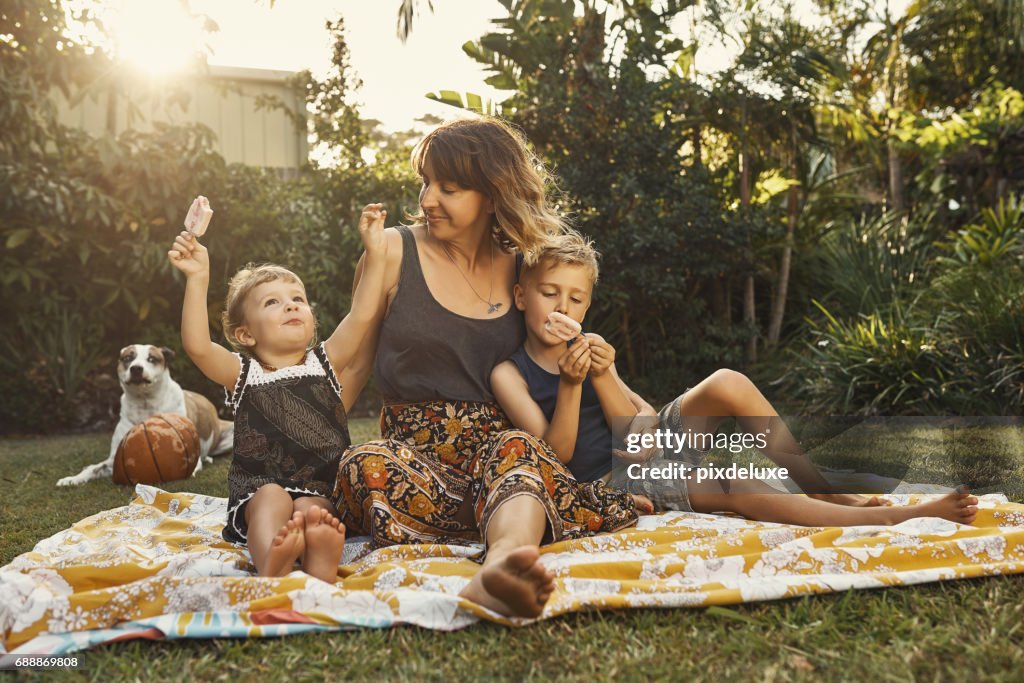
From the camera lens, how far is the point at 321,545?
207cm

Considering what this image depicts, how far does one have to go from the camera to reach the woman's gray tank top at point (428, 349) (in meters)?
2.72

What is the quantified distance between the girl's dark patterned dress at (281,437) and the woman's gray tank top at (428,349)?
0.79ft

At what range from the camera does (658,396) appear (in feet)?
27.8

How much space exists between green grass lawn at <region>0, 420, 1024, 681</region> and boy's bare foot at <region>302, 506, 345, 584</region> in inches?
11.3

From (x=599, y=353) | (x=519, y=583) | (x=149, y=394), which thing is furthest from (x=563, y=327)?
(x=149, y=394)

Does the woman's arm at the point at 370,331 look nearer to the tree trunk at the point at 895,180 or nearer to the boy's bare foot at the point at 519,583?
the boy's bare foot at the point at 519,583

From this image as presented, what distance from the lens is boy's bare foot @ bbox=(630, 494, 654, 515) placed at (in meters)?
2.88

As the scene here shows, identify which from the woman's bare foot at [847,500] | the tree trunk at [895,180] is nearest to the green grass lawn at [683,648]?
the woman's bare foot at [847,500]

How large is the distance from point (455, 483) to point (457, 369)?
→ 0.40 metres

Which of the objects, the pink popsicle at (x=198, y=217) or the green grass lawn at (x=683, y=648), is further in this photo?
the pink popsicle at (x=198, y=217)

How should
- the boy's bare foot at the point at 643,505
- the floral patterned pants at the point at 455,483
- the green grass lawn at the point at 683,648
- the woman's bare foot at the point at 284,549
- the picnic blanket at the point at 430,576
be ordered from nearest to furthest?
1. the green grass lawn at the point at 683,648
2. the picnic blanket at the point at 430,576
3. the woman's bare foot at the point at 284,549
4. the floral patterned pants at the point at 455,483
5. the boy's bare foot at the point at 643,505

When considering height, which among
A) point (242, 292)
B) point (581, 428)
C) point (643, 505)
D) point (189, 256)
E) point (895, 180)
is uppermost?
point (895, 180)

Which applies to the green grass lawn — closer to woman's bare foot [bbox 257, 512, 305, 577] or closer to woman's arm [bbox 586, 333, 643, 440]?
woman's bare foot [bbox 257, 512, 305, 577]

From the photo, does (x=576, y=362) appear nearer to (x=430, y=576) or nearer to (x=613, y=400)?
(x=613, y=400)
